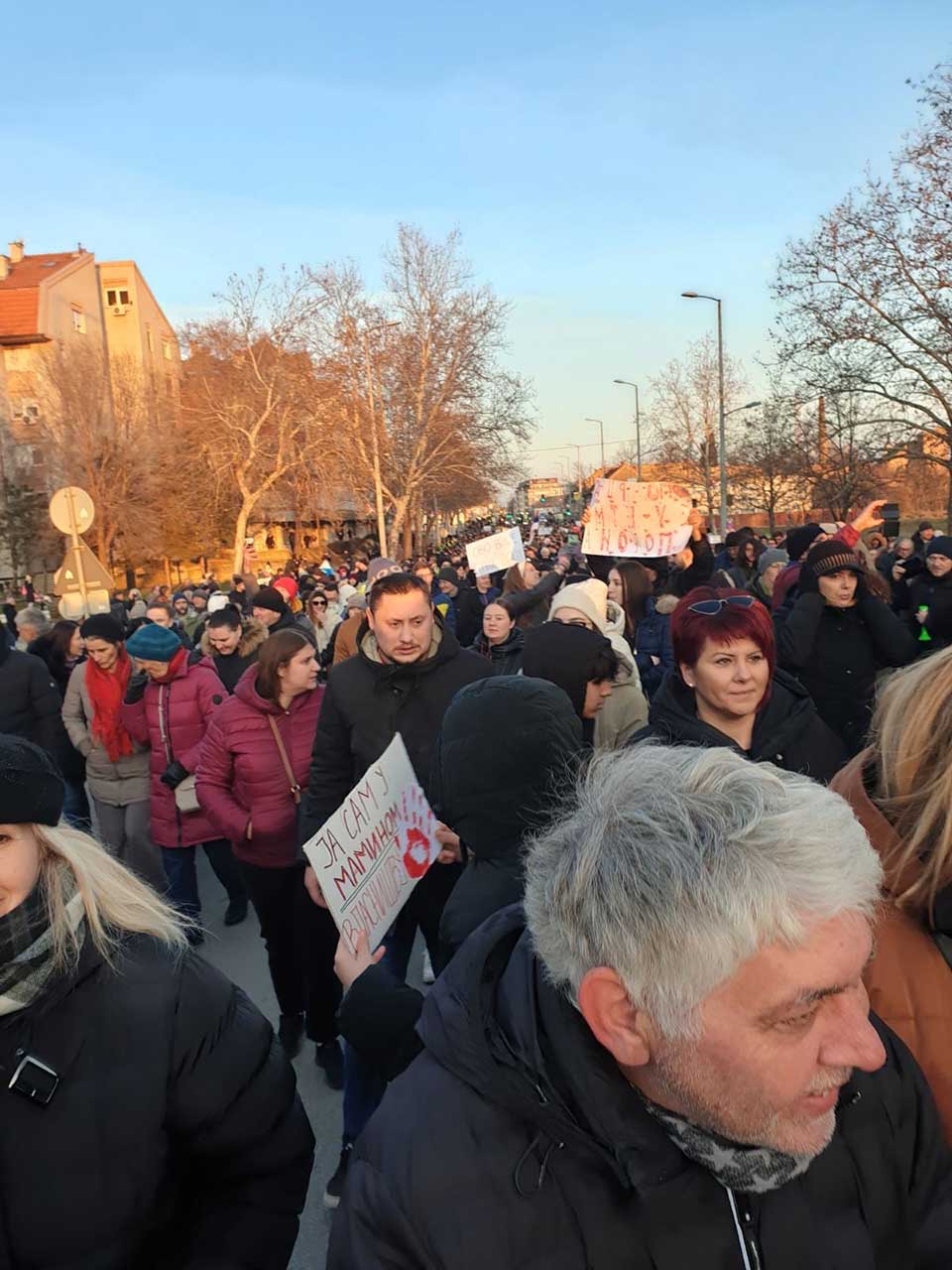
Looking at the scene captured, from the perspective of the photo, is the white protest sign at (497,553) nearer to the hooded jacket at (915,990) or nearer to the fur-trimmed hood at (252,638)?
the fur-trimmed hood at (252,638)

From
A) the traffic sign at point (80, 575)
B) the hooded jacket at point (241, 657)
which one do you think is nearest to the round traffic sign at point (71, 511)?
the traffic sign at point (80, 575)

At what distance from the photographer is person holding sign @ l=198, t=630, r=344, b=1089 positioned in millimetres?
3869

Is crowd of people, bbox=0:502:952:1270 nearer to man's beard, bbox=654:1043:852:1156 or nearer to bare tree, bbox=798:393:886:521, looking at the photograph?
man's beard, bbox=654:1043:852:1156

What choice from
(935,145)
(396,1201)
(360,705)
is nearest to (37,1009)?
(396,1201)

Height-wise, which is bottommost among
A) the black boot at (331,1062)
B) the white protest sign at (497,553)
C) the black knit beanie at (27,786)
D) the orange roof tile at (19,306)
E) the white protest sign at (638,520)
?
the black boot at (331,1062)

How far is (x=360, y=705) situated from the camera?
3.36 m

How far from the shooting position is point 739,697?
2879mm

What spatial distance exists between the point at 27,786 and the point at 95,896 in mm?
257

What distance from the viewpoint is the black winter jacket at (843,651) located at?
500 cm

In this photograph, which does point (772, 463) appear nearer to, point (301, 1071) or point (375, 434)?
point (375, 434)

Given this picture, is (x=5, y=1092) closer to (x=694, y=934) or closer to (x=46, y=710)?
(x=694, y=934)

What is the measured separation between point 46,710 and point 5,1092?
14.9ft

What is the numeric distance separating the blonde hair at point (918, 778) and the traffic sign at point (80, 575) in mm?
7536

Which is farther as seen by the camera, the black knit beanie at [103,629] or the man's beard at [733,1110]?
the black knit beanie at [103,629]
